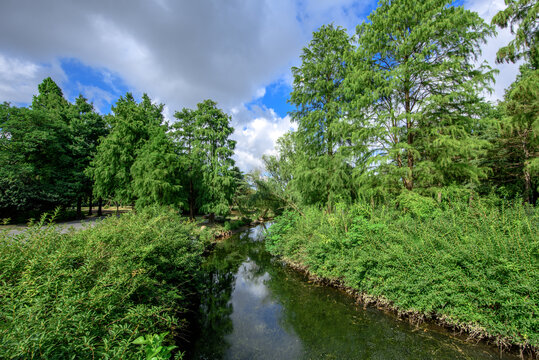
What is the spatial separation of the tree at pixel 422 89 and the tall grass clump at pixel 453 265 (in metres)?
1.77

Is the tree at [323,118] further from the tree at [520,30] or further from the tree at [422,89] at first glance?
the tree at [520,30]

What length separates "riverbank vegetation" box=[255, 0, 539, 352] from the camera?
4.79m

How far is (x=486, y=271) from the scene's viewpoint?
4.70 meters

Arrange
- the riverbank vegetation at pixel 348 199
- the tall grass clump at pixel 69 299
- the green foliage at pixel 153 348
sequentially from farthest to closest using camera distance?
the riverbank vegetation at pixel 348 199 → the tall grass clump at pixel 69 299 → the green foliage at pixel 153 348

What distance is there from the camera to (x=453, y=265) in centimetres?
516

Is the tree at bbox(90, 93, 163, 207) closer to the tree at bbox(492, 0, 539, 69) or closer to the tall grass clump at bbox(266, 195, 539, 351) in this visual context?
the tall grass clump at bbox(266, 195, 539, 351)

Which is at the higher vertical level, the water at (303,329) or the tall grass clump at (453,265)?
the tall grass clump at (453,265)

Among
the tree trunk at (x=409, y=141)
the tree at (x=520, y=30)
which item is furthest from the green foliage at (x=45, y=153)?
the tree at (x=520, y=30)

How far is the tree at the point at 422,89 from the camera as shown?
8.55m

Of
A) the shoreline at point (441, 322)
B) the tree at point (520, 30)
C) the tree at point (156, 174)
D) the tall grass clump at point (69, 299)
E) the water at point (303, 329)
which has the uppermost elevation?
the tree at point (520, 30)

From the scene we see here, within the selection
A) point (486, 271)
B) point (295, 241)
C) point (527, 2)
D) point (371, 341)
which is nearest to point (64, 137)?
point (295, 241)

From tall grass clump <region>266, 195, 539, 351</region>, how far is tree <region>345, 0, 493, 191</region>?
1771 mm

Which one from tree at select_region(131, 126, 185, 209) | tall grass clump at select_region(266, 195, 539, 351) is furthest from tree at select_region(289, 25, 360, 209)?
tree at select_region(131, 126, 185, 209)

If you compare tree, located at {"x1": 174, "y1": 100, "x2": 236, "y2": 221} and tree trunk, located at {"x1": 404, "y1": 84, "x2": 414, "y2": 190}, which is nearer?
tree trunk, located at {"x1": 404, "y1": 84, "x2": 414, "y2": 190}
